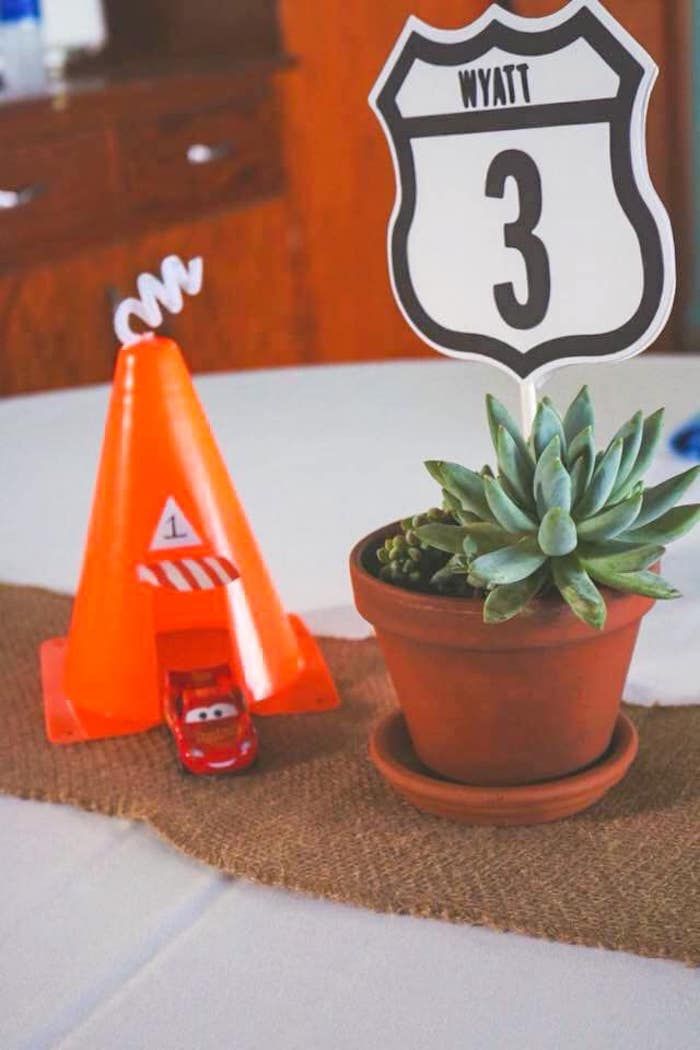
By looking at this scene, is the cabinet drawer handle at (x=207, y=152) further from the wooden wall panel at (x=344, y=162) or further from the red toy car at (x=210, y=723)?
the red toy car at (x=210, y=723)

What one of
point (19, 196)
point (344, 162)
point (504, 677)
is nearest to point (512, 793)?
point (504, 677)

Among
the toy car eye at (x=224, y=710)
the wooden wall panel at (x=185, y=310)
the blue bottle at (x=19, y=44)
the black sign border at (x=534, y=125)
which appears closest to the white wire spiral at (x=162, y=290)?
the black sign border at (x=534, y=125)

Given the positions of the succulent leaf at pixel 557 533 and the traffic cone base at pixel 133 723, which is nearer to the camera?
the succulent leaf at pixel 557 533

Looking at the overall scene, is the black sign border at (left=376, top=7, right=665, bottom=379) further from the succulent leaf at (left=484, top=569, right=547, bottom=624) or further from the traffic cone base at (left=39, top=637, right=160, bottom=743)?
the traffic cone base at (left=39, top=637, right=160, bottom=743)

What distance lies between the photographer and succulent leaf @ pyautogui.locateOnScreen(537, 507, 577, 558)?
2.25 feet

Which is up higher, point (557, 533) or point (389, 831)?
point (557, 533)

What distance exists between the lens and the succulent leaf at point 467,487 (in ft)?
2.38

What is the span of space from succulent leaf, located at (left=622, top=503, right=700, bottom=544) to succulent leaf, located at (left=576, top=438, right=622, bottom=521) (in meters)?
0.03

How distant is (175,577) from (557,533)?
35 centimetres

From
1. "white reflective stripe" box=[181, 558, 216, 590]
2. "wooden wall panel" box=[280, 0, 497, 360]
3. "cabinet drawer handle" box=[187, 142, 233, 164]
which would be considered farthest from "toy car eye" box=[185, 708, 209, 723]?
"wooden wall panel" box=[280, 0, 497, 360]

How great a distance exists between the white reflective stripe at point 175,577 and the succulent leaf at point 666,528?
0.35 meters

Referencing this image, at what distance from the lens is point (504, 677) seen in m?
0.76

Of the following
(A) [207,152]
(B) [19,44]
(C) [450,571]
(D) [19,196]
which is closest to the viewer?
(C) [450,571]

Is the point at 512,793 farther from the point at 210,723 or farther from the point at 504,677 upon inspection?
the point at 210,723
